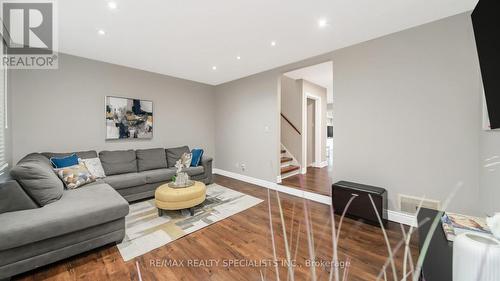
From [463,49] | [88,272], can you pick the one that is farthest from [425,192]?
[88,272]

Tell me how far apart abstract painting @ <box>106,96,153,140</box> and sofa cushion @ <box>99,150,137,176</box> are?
15.6 inches

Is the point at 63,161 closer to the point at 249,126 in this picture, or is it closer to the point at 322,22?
the point at 249,126

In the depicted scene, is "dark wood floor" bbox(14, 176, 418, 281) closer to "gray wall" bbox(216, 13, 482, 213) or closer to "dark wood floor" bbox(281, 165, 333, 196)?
"gray wall" bbox(216, 13, 482, 213)

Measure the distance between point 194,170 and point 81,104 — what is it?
7.47 feet

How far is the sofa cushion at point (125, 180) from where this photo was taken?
10.2 feet

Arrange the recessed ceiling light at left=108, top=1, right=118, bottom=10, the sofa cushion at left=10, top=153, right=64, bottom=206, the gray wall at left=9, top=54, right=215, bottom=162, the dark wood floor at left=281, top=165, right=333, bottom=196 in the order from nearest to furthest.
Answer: the sofa cushion at left=10, top=153, right=64, bottom=206 < the recessed ceiling light at left=108, top=1, right=118, bottom=10 < the gray wall at left=9, top=54, right=215, bottom=162 < the dark wood floor at left=281, top=165, right=333, bottom=196

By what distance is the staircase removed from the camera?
184 inches

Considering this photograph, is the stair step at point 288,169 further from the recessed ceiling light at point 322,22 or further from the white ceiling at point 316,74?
the recessed ceiling light at point 322,22

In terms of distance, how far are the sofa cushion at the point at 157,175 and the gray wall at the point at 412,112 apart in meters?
2.96

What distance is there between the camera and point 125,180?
126 inches

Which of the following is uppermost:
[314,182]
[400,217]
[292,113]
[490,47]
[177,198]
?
[292,113]

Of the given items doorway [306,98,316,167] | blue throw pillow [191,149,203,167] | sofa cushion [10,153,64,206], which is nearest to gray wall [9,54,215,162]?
blue throw pillow [191,149,203,167]

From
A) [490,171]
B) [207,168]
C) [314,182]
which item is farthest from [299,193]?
[490,171]

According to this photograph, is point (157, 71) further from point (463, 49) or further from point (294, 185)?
point (463, 49)
